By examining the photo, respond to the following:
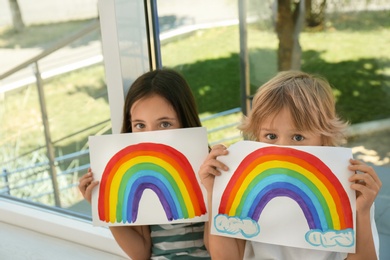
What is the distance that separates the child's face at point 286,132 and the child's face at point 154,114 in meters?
0.24

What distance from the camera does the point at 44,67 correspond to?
222 cm

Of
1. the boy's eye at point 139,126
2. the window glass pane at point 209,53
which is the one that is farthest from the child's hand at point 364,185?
the window glass pane at point 209,53

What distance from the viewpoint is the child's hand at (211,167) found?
1.02 metres

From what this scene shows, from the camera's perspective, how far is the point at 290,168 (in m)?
0.97

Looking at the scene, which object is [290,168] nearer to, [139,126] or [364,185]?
[364,185]

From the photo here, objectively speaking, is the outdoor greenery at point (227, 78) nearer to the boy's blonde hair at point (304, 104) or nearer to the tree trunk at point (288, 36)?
the tree trunk at point (288, 36)

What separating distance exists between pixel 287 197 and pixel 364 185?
5.7 inches

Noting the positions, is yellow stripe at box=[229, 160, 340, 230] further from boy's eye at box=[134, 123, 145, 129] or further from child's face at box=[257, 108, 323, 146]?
boy's eye at box=[134, 123, 145, 129]

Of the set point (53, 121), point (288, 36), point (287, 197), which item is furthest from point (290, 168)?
point (53, 121)

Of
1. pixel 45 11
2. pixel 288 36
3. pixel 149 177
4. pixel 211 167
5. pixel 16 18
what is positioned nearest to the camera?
pixel 211 167

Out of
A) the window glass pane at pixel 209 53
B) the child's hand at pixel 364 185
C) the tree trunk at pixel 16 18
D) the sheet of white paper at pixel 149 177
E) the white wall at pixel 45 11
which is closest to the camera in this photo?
the child's hand at pixel 364 185

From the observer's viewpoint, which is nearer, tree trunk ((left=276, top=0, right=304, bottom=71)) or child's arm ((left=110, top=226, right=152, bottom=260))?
child's arm ((left=110, top=226, right=152, bottom=260))

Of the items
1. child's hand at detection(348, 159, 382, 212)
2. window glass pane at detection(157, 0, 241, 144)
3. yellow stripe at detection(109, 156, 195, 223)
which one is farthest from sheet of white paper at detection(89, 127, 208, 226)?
window glass pane at detection(157, 0, 241, 144)

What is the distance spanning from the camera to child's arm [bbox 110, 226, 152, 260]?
121 centimetres
